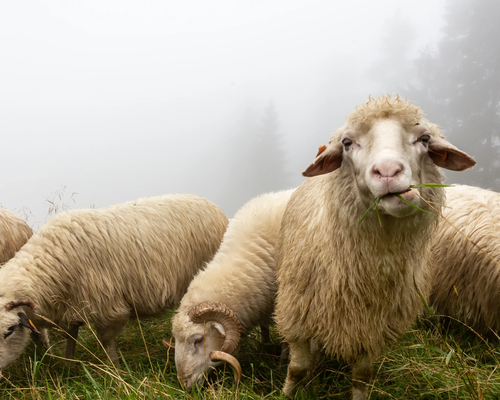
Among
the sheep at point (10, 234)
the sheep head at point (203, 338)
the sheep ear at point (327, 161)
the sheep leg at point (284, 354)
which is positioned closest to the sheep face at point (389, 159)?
the sheep ear at point (327, 161)

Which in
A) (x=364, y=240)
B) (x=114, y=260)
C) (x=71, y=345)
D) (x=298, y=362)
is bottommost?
(x=71, y=345)

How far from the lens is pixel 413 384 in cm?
244

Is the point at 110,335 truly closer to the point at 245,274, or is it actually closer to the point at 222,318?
the point at 222,318

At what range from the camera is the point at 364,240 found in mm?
1831

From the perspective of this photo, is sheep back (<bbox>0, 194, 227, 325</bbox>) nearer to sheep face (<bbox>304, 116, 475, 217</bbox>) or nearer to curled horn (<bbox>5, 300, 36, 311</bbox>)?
curled horn (<bbox>5, 300, 36, 311</bbox>)

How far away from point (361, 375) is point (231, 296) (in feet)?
4.36

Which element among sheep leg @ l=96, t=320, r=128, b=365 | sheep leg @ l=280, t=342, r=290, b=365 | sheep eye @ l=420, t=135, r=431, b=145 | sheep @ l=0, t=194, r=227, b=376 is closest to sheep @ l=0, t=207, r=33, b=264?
sheep @ l=0, t=194, r=227, b=376

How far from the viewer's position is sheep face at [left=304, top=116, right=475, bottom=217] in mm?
1429

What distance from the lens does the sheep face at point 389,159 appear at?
56.2 inches

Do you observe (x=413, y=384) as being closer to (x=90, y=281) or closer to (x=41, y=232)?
(x=90, y=281)

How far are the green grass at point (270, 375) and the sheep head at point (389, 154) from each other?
3.67ft

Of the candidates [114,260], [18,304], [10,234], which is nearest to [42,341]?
[18,304]

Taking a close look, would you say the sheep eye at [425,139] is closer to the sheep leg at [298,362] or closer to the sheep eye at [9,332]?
the sheep leg at [298,362]

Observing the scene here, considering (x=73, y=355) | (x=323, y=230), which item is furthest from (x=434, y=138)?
(x=73, y=355)
